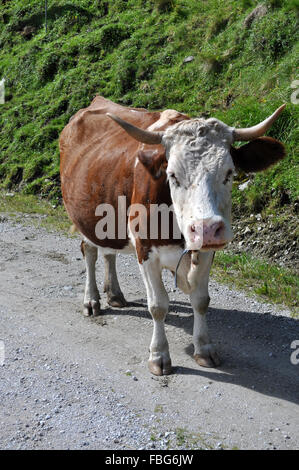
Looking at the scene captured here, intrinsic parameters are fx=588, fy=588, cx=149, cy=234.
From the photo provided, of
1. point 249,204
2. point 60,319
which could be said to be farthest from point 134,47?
point 60,319

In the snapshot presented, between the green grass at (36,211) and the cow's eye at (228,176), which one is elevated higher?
the cow's eye at (228,176)

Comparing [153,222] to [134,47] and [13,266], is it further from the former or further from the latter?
[134,47]

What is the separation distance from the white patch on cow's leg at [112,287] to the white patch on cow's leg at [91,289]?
0.65 feet

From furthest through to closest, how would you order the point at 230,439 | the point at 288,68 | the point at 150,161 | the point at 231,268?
the point at 288,68 < the point at 231,268 < the point at 150,161 < the point at 230,439

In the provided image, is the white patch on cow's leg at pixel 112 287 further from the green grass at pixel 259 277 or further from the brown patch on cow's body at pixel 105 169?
the green grass at pixel 259 277

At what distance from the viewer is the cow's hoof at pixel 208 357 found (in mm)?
5391

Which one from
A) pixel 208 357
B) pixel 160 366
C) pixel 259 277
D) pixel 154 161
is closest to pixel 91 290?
pixel 160 366

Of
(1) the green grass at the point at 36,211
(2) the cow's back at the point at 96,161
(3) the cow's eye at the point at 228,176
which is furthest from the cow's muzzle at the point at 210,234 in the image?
(1) the green grass at the point at 36,211

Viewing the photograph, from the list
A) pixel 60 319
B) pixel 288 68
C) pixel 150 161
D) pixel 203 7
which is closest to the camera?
pixel 150 161

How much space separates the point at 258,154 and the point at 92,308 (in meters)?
2.73

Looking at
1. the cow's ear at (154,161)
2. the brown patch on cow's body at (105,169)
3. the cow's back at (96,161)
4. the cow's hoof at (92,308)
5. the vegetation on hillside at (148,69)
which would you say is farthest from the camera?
the vegetation on hillside at (148,69)

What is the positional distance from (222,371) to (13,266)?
383 centimetres

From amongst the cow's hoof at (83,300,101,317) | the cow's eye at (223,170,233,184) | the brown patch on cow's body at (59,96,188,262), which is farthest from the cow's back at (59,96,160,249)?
the cow's eye at (223,170,233,184)

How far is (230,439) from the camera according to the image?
4.30 m
